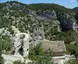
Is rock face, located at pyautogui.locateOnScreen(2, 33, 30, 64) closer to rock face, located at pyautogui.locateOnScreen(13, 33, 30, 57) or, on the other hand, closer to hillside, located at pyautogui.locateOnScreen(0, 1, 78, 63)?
rock face, located at pyautogui.locateOnScreen(13, 33, 30, 57)

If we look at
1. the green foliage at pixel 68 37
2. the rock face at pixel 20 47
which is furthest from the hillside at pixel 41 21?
the rock face at pixel 20 47

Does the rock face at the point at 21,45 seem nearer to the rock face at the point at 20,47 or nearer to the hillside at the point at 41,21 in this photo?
the rock face at the point at 20,47

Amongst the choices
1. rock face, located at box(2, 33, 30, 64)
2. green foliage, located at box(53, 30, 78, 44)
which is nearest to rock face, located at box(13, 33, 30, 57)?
rock face, located at box(2, 33, 30, 64)

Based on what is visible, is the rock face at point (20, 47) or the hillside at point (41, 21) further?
the hillside at point (41, 21)

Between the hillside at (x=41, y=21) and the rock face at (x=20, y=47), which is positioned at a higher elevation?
the rock face at (x=20, y=47)

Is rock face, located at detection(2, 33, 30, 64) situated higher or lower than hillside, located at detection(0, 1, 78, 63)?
higher

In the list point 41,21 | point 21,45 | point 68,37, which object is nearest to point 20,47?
point 21,45

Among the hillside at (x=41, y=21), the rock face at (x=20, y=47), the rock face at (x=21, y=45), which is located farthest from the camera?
the hillside at (x=41, y=21)

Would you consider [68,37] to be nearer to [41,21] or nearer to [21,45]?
[41,21]

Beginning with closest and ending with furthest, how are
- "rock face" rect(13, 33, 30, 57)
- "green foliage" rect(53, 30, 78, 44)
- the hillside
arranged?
"rock face" rect(13, 33, 30, 57) < "green foliage" rect(53, 30, 78, 44) < the hillside

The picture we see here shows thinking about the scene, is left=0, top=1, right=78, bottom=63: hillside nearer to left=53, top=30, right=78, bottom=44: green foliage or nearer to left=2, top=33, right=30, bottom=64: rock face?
left=53, top=30, right=78, bottom=44: green foliage

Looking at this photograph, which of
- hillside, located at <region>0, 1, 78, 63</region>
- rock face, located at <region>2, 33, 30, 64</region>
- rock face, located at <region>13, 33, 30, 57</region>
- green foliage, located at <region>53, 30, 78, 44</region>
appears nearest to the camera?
rock face, located at <region>2, 33, 30, 64</region>

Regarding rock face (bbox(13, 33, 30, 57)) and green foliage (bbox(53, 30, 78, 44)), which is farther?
green foliage (bbox(53, 30, 78, 44))

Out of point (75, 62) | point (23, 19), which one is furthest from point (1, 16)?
point (75, 62)
